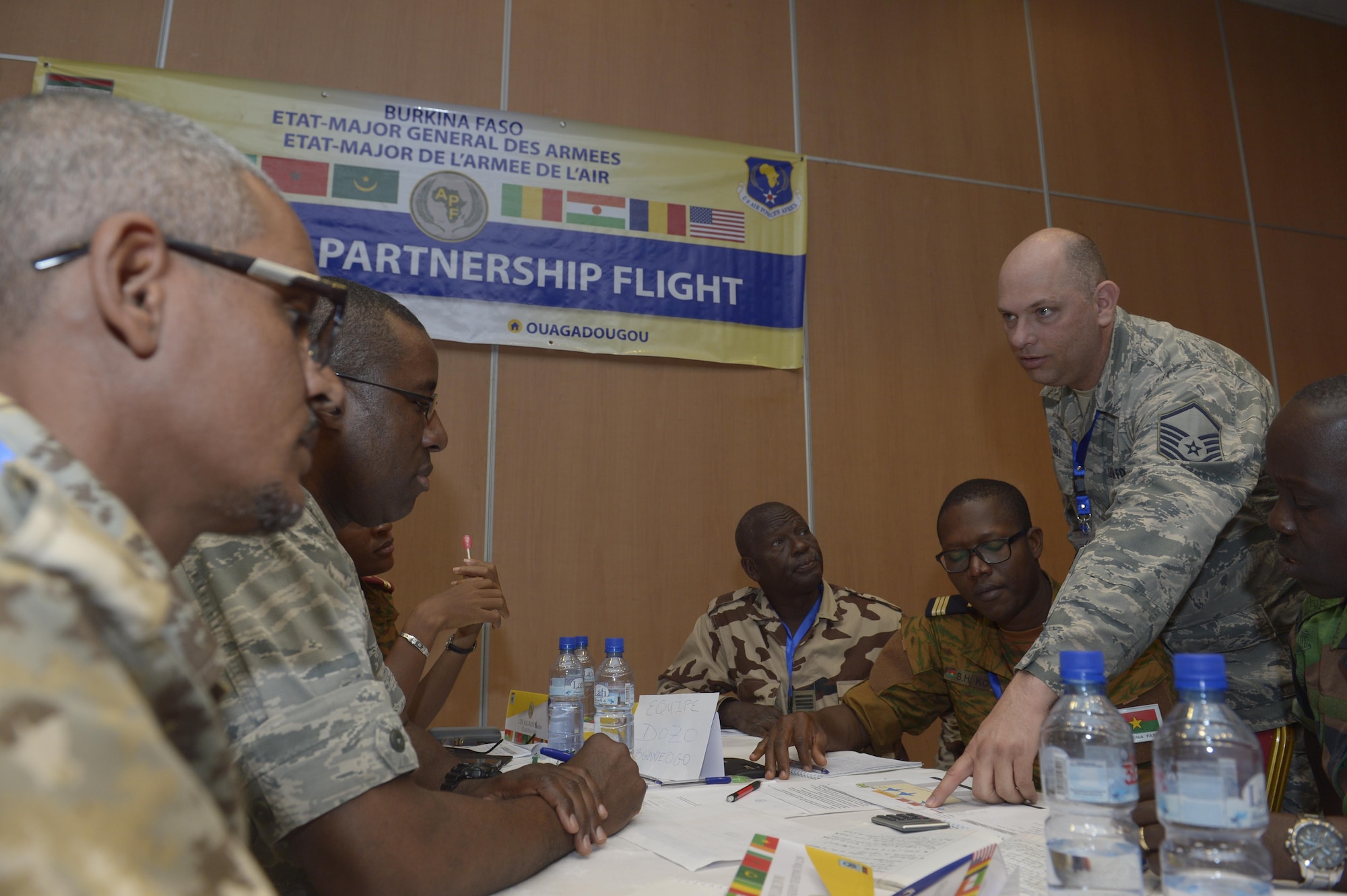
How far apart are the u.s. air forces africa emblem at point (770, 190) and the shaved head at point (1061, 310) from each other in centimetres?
149

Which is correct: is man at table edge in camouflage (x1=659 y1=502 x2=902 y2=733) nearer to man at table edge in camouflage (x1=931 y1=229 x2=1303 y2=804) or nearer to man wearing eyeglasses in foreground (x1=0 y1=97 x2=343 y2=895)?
man at table edge in camouflage (x1=931 y1=229 x2=1303 y2=804)

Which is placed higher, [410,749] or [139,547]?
[139,547]

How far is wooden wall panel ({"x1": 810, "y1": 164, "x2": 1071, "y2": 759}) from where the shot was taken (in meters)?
3.32

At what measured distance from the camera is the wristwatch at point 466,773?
1.27 m

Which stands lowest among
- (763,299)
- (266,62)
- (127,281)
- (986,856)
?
(986,856)

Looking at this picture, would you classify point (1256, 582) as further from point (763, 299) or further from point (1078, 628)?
point (763, 299)

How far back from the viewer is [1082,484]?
6.40 ft

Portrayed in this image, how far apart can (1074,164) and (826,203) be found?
128 cm

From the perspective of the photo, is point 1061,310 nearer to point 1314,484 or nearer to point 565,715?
point 1314,484

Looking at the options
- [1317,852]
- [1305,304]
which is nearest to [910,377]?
[1305,304]

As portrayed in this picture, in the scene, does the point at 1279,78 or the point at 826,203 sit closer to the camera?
the point at 826,203

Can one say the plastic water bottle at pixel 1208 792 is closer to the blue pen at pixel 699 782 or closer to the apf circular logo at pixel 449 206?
the blue pen at pixel 699 782

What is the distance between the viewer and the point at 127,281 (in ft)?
1.82

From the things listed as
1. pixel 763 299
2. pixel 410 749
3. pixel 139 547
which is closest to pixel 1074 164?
pixel 763 299
